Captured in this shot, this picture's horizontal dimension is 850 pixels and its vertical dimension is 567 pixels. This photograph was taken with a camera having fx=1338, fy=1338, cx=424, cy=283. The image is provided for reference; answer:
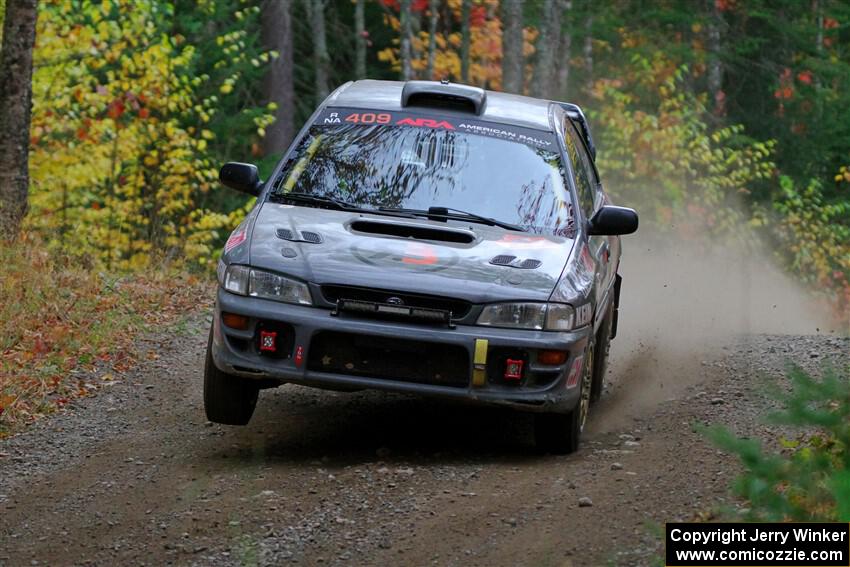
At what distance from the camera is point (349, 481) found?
6.66 meters

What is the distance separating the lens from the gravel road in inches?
224

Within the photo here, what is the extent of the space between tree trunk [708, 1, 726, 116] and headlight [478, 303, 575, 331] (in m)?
22.8

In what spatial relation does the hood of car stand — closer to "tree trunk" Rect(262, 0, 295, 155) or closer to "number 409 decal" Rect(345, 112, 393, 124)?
"number 409 decal" Rect(345, 112, 393, 124)

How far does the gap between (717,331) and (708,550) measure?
8280 mm

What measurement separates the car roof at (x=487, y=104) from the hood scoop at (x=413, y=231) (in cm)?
132

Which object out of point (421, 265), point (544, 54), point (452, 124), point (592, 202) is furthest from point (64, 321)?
point (544, 54)

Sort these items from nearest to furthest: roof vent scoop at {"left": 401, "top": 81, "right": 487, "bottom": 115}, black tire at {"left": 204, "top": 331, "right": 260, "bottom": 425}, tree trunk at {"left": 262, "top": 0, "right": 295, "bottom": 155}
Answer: black tire at {"left": 204, "top": 331, "right": 260, "bottom": 425} < roof vent scoop at {"left": 401, "top": 81, "right": 487, "bottom": 115} < tree trunk at {"left": 262, "top": 0, "right": 295, "bottom": 155}

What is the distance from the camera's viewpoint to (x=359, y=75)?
110ft

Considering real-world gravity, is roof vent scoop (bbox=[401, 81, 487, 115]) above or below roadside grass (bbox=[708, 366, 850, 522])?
above

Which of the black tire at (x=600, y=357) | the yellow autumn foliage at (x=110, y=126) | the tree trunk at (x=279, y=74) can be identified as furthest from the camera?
the tree trunk at (x=279, y=74)

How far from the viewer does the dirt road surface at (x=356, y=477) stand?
5.70 metres

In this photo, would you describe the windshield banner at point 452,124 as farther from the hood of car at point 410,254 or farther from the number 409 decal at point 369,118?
the hood of car at point 410,254

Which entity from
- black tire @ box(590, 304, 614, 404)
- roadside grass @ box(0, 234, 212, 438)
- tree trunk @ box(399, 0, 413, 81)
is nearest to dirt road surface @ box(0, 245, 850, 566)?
black tire @ box(590, 304, 614, 404)

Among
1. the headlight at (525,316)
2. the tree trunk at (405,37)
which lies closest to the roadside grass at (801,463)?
the headlight at (525,316)
